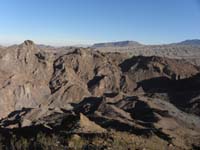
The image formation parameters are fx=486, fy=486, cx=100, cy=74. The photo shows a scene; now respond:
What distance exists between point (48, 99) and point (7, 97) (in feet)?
37.2

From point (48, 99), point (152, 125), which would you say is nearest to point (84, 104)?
point (48, 99)

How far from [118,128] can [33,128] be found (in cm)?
1639

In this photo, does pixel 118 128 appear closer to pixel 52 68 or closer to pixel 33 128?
pixel 33 128

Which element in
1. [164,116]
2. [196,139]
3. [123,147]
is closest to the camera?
[123,147]

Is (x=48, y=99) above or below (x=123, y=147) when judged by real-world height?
below

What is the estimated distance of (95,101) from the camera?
116688 mm

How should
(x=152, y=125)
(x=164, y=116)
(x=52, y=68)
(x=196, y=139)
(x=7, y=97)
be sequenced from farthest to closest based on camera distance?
1. (x=52, y=68)
2. (x=7, y=97)
3. (x=164, y=116)
4. (x=152, y=125)
5. (x=196, y=139)

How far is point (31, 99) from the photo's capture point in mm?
130875

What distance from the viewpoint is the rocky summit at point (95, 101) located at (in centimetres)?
5888

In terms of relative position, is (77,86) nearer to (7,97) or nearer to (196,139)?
(7,97)

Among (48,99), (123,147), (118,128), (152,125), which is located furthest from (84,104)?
(123,147)

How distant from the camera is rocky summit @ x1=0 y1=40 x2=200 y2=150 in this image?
193ft

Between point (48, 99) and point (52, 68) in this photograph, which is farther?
point (52, 68)

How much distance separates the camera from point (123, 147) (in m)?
53.2
